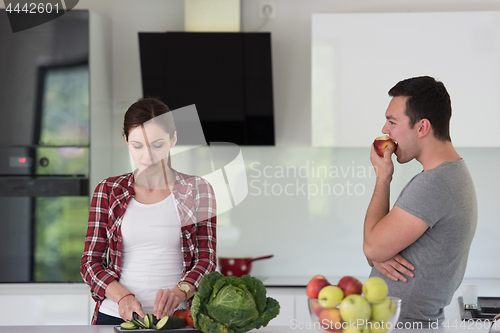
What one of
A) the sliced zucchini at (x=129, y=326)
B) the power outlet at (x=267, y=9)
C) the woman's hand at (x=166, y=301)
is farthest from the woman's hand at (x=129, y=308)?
the power outlet at (x=267, y=9)

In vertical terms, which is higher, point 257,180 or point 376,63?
point 376,63

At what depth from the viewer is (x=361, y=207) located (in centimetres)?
290

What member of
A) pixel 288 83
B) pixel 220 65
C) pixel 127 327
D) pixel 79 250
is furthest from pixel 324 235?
pixel 127 327

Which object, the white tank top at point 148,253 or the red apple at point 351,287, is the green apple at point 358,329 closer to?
the red apple at point 351,287

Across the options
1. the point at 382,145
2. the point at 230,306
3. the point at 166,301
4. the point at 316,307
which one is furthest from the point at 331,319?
the point at 382,145

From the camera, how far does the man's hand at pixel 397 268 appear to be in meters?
1.33

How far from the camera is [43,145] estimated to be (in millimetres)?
2557

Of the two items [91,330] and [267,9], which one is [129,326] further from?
[267,9]

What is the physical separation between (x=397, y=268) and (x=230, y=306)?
48 cm

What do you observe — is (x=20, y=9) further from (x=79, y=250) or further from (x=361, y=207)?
(x=361, y=207)

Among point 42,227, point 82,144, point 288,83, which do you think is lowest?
point 42,227

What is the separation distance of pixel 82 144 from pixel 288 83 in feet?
3.80

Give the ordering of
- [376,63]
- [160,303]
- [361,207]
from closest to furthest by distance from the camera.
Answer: [160,303]
[376,63]
[361,207]

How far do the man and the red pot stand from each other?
53.2 inches
